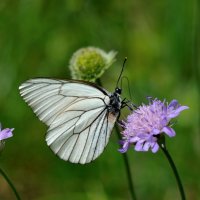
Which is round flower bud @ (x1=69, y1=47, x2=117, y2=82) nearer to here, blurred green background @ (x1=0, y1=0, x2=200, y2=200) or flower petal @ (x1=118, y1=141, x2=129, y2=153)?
blurred green background @ (x1=0, y1=0, x2=200, y2=200)

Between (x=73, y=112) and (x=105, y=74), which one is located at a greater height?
(x=73, y=112)

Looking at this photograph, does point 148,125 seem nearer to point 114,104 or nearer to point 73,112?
point 114,104

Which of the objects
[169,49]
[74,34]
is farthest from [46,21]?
[169,49]

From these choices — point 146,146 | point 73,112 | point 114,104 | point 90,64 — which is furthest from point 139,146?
Result: point 90,64

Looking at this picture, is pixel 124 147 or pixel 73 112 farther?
pixel 73 112

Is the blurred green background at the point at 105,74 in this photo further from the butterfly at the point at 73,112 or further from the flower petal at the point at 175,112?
the flower petal at the point at 175,112

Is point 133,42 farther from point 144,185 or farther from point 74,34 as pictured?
point 144,185

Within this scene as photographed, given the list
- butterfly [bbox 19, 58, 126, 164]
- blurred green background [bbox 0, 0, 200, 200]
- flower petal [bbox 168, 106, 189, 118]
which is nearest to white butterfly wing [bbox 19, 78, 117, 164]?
butterfly [bbox 19, 58, 126, 164]
